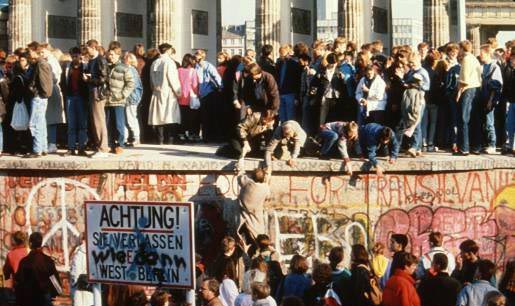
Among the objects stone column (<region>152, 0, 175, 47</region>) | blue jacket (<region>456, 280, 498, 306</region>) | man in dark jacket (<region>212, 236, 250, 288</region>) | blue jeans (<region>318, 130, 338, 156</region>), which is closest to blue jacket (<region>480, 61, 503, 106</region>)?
blue jeans (<region>318, 130, 338, 156</region>)

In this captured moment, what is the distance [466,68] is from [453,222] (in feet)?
10.2

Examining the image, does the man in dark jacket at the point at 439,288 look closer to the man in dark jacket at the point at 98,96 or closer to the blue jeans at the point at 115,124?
the man in dark jacket at the point at 98,96

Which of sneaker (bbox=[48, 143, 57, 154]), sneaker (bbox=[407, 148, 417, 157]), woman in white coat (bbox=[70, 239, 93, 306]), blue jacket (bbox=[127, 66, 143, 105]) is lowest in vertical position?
woman in white coat (bbox=[70, 239, 93, 306])

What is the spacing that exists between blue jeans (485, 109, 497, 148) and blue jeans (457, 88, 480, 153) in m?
0.41

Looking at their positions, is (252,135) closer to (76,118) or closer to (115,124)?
(115,124)

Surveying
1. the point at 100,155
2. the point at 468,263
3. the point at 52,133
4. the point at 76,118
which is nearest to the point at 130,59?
the point at 76,118

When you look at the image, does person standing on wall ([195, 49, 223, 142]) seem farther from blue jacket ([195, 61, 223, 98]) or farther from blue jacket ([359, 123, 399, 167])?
blue jacket ([359, 123, 399, 167])

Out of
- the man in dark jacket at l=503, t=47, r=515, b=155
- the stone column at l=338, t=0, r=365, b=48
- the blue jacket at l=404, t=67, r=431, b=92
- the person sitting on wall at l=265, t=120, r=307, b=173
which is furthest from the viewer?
the stone column at l=338, t=0, r=365, b=48

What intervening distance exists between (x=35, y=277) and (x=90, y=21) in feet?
115

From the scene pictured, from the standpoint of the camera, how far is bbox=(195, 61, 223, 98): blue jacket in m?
30.8

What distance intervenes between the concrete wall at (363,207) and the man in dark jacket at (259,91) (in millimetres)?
1666

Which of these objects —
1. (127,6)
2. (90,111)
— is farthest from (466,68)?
(127,6)

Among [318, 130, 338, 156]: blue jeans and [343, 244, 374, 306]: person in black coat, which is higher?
[318, 130, 338, 156]: blue jeans

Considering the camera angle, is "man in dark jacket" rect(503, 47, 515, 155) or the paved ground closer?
the paved ground
